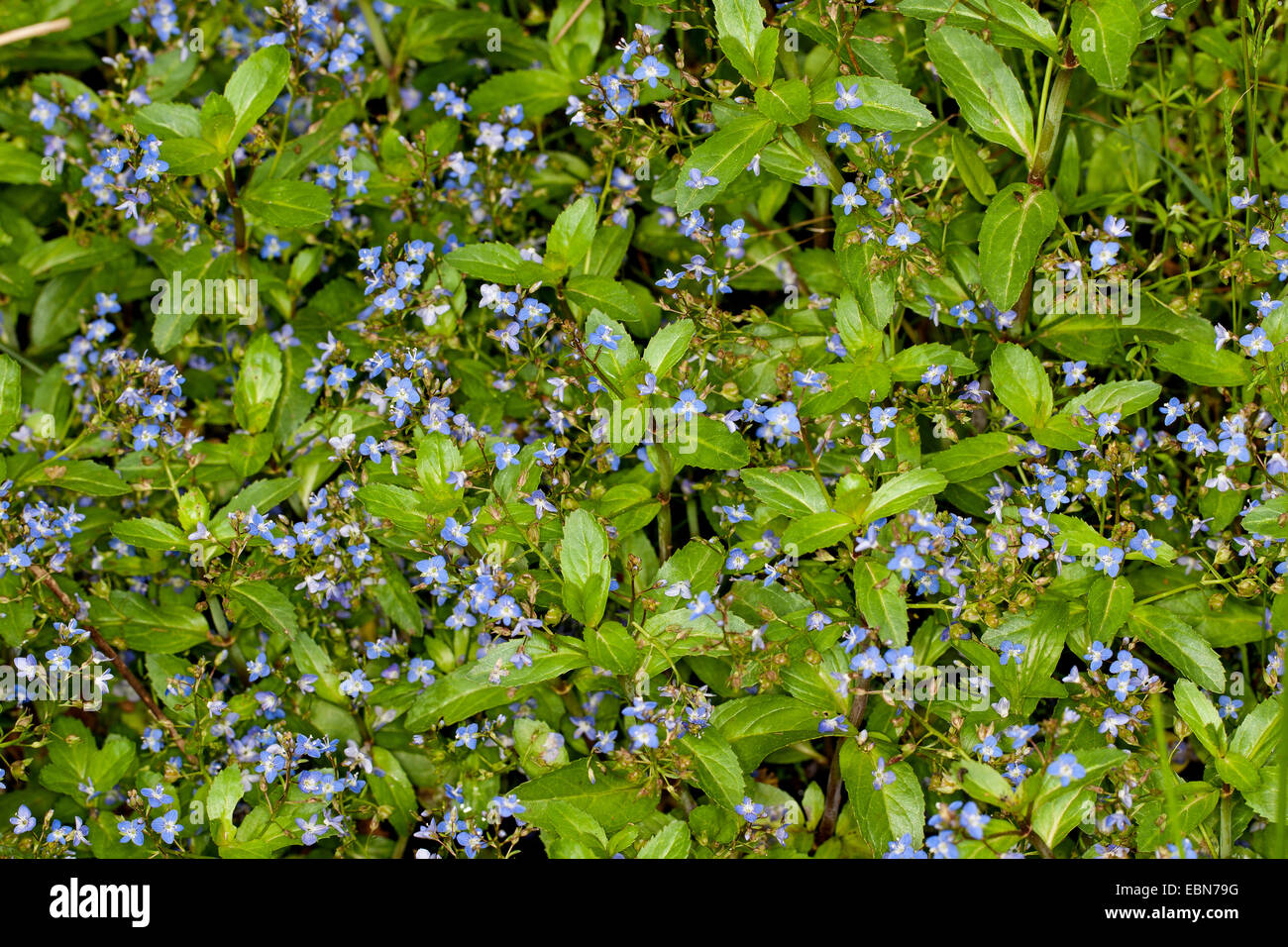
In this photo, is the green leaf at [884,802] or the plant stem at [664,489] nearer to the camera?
the green leaf at [884,802]

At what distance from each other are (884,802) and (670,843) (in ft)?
2.21

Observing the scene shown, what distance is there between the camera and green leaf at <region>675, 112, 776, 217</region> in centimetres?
385

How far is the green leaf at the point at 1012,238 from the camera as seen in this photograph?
379cm

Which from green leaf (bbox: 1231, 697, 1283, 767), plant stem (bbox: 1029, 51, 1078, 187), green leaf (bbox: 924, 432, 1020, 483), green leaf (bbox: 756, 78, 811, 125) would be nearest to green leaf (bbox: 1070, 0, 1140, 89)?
plant stem (bbox: 1029, 51, 1078, 187)

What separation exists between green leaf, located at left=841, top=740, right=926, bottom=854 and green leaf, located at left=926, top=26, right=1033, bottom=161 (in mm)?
2013

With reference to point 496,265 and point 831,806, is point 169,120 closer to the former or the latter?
point 496,265

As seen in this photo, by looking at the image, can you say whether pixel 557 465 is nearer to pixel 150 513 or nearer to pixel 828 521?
pixel 828 521

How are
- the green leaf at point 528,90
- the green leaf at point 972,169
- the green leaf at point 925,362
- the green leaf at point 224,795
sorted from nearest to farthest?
the green leaf at point 224,795 < the green leaf at point 925,362 < the green leaf at point 972,169 < the green leaf at point 528,90

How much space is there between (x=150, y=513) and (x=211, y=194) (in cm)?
127

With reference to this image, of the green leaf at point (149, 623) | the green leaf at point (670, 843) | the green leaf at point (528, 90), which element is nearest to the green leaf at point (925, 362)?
the green leaf at point (670, 843)

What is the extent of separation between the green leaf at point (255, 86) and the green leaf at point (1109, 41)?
2.79 metres

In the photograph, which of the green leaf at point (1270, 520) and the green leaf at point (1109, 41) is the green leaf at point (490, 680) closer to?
the green leaf at point (1270, 520)

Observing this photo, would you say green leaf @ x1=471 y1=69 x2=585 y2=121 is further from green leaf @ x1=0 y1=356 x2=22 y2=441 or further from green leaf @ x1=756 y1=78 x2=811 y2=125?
green leaf @ x1=0 y1=356 x2=22 y2=441

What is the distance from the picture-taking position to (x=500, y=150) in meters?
5.19
